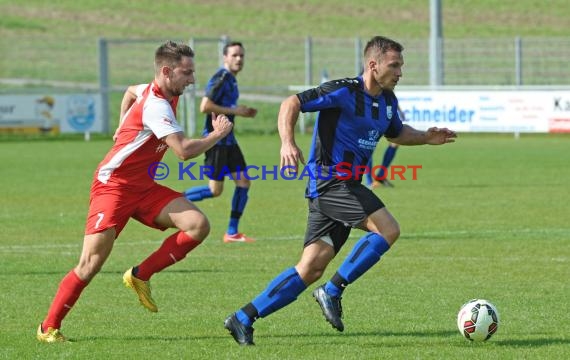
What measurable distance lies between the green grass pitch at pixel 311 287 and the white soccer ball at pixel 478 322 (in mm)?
89

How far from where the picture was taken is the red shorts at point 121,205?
779 cm

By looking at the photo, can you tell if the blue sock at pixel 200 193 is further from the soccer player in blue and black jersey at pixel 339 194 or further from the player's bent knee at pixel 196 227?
the soccer player in blue and black jersey at pixel 339 194

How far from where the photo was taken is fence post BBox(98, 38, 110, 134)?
31.2m

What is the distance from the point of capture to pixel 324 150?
7871mm

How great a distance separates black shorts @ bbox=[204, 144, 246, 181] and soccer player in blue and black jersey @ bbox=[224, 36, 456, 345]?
5.73 meters

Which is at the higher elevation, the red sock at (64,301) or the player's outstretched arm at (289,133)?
the player's outstretched arm at (289,133)

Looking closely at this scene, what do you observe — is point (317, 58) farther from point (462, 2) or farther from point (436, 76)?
point (462, 2)

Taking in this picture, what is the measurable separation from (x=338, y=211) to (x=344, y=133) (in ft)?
1.68

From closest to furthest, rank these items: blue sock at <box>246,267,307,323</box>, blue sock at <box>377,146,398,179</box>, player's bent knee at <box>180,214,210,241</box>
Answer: blue sock at <box>246,267,307,323</box>
player's bent knee at <box>180,214,210,241</box>
blue sock at <box>377,146,398,179</box>

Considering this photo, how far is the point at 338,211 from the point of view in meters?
7.72

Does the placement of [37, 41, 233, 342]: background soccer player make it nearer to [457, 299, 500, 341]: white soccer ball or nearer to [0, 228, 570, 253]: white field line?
[457, 299, 500, 341]: white soccer ball

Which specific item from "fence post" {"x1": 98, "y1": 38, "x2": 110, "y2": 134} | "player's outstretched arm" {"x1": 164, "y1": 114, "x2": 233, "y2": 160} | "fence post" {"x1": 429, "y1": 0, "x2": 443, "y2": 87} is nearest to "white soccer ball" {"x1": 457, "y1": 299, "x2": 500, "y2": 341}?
"player's outstretched arm" {"x1": 164, "y1": 114, "x2": 233, "y2": 160}

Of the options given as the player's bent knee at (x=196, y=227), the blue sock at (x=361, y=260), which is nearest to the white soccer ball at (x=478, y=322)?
the blue sock at (x=361, y=260)

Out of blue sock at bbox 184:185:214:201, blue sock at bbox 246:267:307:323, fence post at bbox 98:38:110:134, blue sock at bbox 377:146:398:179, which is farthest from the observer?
fence post at bbox 98:38:110:134
